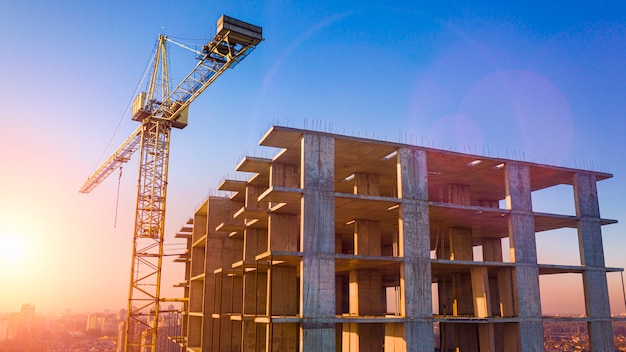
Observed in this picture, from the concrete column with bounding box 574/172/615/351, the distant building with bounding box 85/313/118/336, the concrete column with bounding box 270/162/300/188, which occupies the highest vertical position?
the concrete column with bounding box 270/162/300/188

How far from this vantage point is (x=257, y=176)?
121ft

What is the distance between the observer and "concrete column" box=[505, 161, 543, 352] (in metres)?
31.4

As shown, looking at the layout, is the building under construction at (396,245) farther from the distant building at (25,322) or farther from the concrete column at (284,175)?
the distant building at (25,322)

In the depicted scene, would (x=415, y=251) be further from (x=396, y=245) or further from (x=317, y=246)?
(x=396, y=245)

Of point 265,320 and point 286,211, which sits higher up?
point 286,211

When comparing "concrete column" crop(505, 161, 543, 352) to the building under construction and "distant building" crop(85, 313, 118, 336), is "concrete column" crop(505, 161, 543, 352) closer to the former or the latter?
the building under construction

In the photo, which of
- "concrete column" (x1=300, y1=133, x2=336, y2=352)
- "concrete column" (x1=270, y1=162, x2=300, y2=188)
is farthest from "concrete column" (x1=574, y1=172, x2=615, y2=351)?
"concrete column" (x1=270, y1=162, x2=300, y2=188)

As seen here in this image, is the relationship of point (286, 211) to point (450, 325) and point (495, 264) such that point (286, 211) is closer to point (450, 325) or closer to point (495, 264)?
point (495, 264)

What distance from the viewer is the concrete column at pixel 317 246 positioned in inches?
1019

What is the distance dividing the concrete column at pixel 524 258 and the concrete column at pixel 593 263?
185 inches

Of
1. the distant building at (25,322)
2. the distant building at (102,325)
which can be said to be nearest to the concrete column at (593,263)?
the distant building at (25,322)

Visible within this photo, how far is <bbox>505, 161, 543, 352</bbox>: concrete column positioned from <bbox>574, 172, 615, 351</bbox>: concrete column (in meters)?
4.69

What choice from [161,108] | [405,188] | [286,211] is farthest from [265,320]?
[161,108]

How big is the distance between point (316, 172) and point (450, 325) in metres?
21.0
